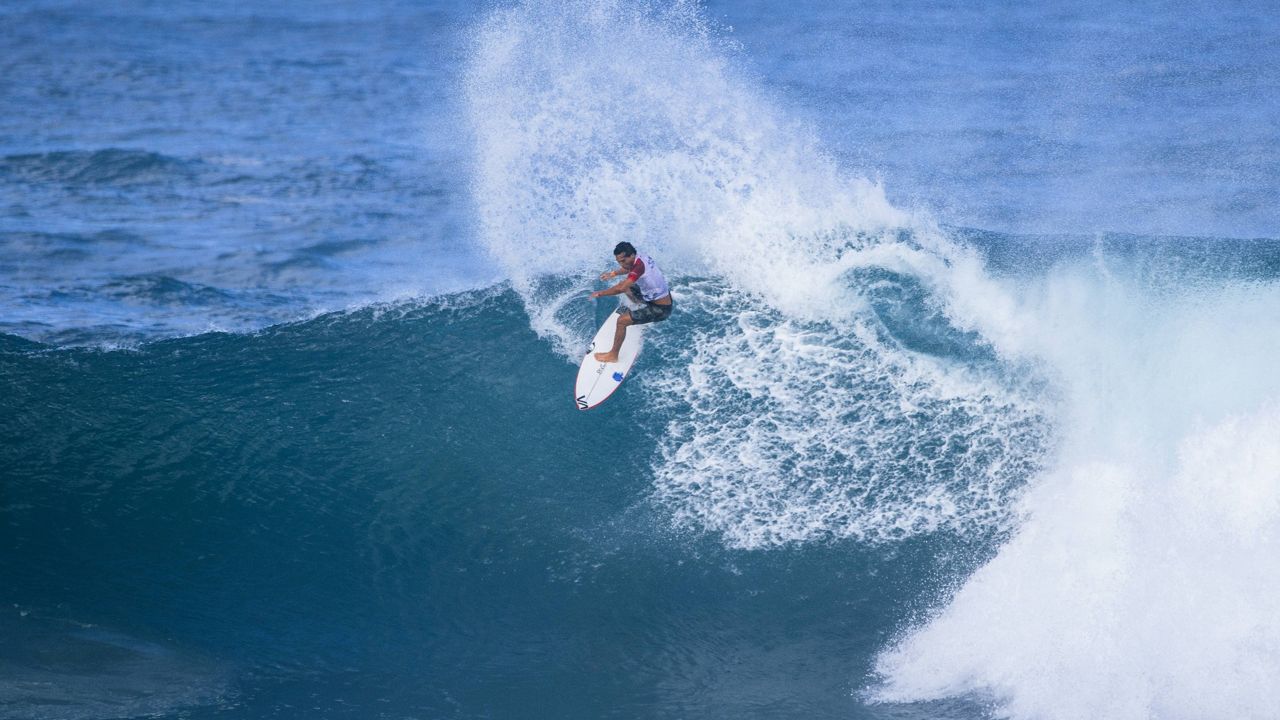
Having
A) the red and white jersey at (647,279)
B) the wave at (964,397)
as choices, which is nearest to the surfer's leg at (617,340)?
the red and white jersey at (647,279)

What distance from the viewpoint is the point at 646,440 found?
12875 mm

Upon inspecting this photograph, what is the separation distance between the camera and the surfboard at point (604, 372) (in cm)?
1298

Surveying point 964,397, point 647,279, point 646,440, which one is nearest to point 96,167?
point 646,440

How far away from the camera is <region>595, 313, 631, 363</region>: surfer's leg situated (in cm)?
1252

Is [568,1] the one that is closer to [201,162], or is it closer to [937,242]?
[201,162]

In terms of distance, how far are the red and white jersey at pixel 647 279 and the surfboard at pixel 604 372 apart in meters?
0.83

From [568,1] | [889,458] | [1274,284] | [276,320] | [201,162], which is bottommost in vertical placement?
[889,458]

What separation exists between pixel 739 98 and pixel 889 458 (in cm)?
912

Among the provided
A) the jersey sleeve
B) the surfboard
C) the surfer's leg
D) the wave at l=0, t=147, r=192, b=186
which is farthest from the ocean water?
the jersey sleeve

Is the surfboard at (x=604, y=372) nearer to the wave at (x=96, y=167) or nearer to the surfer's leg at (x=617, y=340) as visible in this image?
the surfer's leg at (x=617, y=340)

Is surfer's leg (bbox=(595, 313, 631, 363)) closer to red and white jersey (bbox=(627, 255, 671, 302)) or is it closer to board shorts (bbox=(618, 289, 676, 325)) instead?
board shorts (bbox=(618, 289, 676, 325))

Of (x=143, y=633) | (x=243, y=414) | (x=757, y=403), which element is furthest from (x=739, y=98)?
(x=143, y=633)

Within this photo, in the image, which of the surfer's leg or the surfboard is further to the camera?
the surfboard

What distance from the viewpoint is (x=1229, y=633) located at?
1065cm
